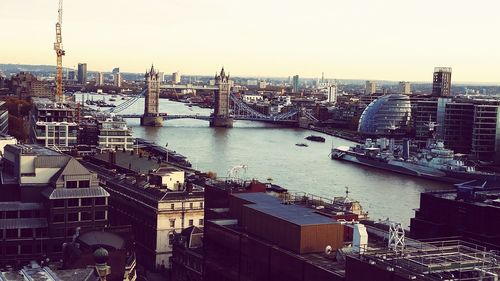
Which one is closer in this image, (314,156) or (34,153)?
(34,153)

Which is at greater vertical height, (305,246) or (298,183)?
(305,246)

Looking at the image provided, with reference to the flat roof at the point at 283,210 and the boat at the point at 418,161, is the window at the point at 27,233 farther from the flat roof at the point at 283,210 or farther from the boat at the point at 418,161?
→ the boat at the point at 418,161

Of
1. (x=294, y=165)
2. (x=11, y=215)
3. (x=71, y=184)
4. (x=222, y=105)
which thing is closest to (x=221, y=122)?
(x=222, y=105)

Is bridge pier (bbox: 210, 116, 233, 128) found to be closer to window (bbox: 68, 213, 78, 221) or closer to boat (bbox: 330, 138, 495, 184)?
boat (bbox: 330, 138, 495, 184)

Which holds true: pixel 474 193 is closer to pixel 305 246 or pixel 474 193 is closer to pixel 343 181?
pixel 305 246

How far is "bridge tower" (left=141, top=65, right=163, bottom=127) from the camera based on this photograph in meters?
63.2

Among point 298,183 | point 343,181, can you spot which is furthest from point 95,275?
point 343,181

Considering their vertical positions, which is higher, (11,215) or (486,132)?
(486,132)

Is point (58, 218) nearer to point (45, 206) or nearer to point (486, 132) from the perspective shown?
point (45, 206)

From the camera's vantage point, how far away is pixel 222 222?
13750 millimetres

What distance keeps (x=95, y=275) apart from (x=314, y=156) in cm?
3520

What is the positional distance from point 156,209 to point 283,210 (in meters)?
6.49

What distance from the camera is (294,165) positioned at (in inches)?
1533

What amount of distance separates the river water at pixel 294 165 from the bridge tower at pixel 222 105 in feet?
11.3
